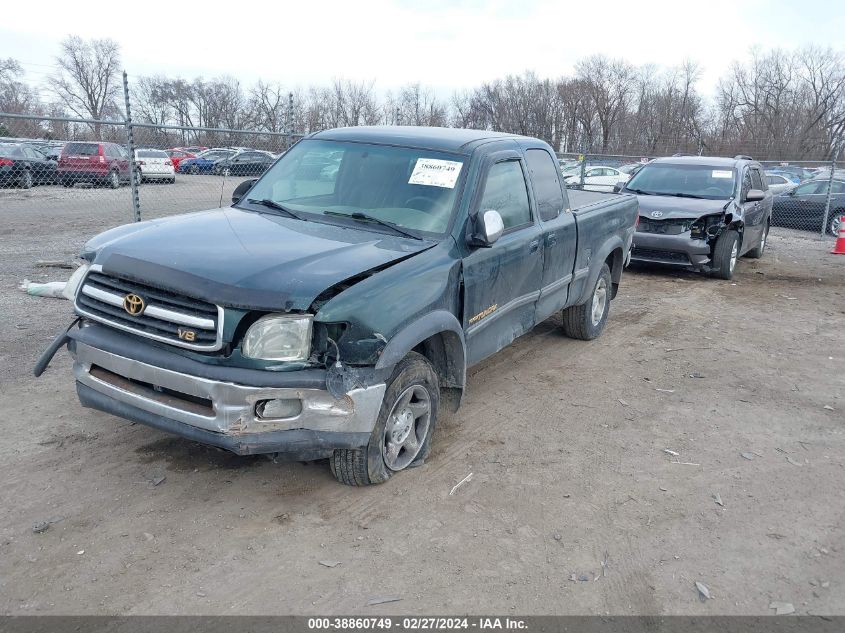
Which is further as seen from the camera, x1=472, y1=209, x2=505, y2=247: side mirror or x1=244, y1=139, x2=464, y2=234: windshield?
x1=244, y1=139, x2=464, y2=234: windshield

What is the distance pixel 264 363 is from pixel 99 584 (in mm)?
1191

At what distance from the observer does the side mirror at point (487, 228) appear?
4.32 m

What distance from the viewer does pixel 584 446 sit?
4.75m

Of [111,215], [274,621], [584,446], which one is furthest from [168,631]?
[111,215]

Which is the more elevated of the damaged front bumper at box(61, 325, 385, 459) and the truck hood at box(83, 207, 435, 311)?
the truck hood at box(83, 207, 435, 311)

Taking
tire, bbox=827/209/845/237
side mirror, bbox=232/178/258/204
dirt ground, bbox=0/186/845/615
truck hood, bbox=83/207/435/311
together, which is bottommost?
dirt ground, bbox=0/186/845/615

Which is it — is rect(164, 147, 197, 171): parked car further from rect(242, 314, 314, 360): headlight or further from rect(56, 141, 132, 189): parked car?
rect(242, 314, 314, 360): headlight

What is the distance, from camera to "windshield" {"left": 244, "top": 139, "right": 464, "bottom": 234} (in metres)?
4.54

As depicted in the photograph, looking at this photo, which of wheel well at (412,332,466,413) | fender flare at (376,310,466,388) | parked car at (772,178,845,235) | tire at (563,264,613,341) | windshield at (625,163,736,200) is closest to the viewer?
fender flare at (376,310,466,388)

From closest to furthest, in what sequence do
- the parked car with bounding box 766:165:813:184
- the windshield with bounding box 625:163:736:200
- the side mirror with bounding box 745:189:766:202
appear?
the side mirror with bounding box 745:189:766:202, the windshield with bounding box 625:163:736:200, the parked car with bounding box 766:165:813:184

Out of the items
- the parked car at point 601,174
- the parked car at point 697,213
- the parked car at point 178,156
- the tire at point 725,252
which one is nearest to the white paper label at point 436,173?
the parked car at point 697,213

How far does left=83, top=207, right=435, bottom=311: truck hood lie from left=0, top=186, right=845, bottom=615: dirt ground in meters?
1.20

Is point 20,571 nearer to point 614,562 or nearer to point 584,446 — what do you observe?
point 614,562

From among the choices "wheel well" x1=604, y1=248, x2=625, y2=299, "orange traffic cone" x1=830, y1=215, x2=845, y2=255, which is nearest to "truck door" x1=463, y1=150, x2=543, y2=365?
"wheel well" x1=604, y1=248, x2=625, y2=299
